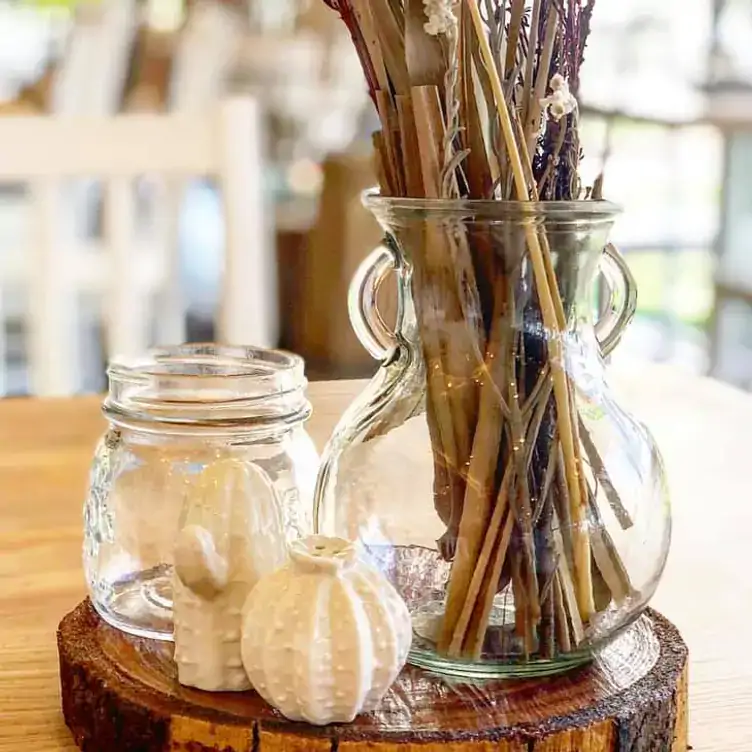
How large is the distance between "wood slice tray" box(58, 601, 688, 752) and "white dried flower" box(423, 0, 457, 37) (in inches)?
10.5

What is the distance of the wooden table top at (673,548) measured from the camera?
1.86ft

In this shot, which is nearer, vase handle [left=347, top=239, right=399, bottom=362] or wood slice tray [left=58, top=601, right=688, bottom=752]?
wood slice tray [left=58, top=601, right=688, bottom=752]

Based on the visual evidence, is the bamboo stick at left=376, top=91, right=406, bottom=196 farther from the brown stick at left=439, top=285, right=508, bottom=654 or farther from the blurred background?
the blurred background

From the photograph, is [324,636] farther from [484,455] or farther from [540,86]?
[540,86]

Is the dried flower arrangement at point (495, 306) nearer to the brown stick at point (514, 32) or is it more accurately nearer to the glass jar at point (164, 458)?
the brown stick at point (514, 32)

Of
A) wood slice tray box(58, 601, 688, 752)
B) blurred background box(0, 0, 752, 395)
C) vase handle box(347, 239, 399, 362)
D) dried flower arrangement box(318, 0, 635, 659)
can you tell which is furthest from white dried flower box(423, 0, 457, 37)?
blurred background box(0, 0, 752, 395)

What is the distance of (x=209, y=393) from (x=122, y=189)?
0.97 metres

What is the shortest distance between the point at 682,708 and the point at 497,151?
25 cm

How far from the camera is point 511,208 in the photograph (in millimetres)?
467

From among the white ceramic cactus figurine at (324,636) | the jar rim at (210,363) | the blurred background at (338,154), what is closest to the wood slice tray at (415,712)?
the white ceramic cactus figurine at (324,636)

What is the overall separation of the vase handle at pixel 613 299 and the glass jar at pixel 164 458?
15cm

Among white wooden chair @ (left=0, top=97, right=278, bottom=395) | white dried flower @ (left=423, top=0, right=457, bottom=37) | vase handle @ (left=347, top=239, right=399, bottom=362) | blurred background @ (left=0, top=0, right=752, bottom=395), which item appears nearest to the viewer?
white dried flower @ (left=423, top=0, right=457, bottom=37)

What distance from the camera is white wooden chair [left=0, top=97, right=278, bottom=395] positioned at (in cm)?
145

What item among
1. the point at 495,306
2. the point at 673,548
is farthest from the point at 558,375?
the point at 673,548
